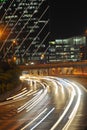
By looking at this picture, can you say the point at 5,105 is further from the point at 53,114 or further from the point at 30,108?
the point at 53,114

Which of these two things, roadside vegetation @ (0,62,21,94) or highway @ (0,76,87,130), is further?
roadside vegetation @ (0,62,21,94)

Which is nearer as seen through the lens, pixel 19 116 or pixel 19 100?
pixel 19 116

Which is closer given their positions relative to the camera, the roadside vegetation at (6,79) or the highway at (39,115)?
the highway at (39,115)

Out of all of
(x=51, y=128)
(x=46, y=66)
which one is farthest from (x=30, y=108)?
(x=46, y=66)

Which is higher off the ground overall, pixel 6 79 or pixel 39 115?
pixel 6 79

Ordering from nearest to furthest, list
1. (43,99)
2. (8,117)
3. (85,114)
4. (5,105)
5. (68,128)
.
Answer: (68,128), (85,114), (8,117), (5,105), (43,99)

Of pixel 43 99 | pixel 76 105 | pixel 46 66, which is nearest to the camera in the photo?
pixel 76 105

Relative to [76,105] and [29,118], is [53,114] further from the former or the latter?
[76,105]

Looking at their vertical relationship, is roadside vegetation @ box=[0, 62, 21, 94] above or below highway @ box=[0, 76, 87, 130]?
above

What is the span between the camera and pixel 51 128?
30.5 m

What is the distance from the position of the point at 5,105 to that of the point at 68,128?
21.3 m

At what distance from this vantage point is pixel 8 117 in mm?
39438

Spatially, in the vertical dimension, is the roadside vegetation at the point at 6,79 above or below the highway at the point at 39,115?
above

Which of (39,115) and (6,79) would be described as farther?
(6,79)
